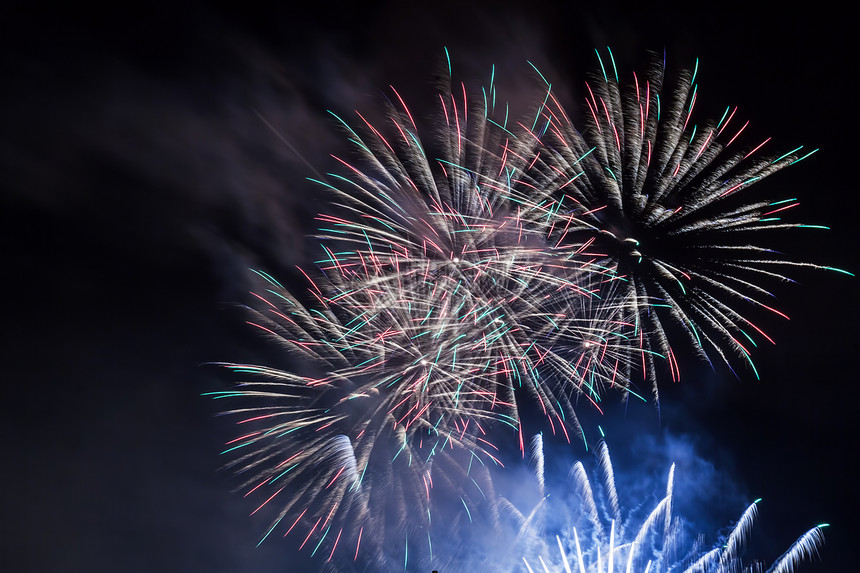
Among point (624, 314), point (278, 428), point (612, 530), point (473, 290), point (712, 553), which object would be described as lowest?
point (278, 428)

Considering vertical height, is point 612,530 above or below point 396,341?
below

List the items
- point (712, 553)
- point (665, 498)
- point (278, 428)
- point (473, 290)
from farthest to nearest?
point (665, 498), point (712, 553), point (278, 428), point (473, 290)

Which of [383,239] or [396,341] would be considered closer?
[383,239]

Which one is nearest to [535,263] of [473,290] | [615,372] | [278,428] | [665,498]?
[473,290]

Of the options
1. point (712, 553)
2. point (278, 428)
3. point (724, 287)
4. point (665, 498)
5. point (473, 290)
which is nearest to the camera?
point (724, 287)

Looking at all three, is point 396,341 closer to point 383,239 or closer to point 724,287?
point 383,239

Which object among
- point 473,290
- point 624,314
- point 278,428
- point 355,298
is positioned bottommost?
point 278,428

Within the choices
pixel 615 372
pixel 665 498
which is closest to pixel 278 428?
pixel 615 372

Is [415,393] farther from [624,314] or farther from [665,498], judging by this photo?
[665,498]

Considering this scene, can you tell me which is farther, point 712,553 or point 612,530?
point 612,530
